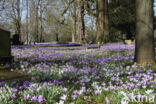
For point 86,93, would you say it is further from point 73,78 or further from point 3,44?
point 3,44

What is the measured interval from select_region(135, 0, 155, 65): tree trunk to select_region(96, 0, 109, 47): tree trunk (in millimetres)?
13627

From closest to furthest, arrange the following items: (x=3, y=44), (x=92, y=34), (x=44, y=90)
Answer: (x=44, y=90), (x=3, y=44), (x=92, y=34)

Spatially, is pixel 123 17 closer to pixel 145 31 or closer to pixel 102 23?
pixel 102 23

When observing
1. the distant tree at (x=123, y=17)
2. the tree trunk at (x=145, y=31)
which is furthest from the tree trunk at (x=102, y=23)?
the tree trunk at (x=145, y=31)

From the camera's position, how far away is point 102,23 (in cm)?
1998

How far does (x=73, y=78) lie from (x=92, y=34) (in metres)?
53.0

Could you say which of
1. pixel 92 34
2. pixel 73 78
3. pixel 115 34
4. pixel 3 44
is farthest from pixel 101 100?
pixel 92 34

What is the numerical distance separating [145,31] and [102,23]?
567 inches

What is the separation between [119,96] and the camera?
264 centimetres

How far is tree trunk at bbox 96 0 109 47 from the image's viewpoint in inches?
778
